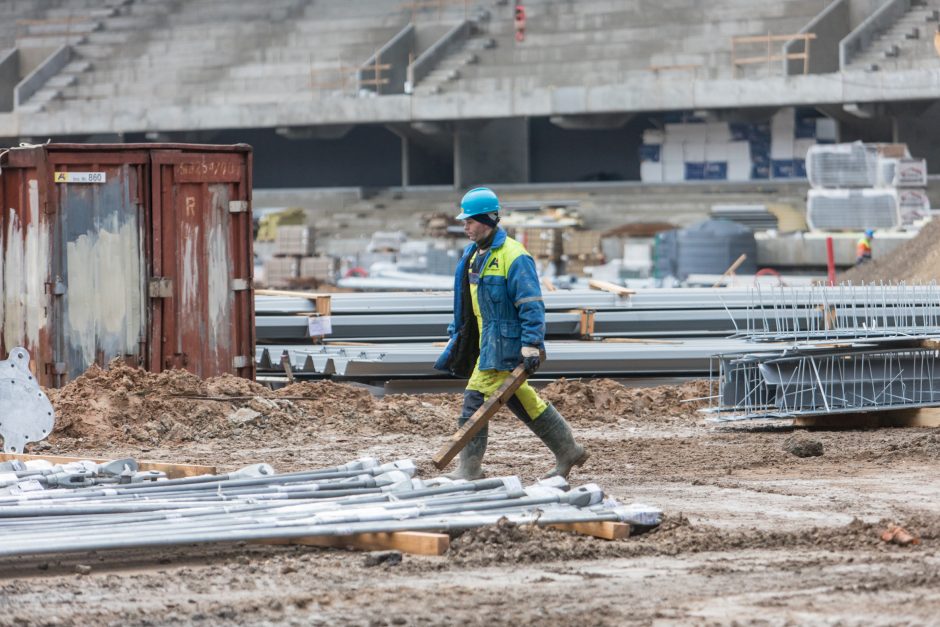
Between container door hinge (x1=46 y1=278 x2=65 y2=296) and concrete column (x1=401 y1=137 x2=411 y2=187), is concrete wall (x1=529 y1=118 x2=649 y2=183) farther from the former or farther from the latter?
container door hinge (x1=46 y1=278 x2=65 y2=296)

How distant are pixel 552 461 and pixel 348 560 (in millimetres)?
3443

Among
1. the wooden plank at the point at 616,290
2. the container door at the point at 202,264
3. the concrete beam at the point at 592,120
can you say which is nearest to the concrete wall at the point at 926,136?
the concrete beam at the point at 592,120

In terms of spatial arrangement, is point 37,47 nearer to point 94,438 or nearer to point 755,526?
point 94,438

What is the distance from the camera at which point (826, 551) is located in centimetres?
634

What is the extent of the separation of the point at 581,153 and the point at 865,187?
1343 centimetres

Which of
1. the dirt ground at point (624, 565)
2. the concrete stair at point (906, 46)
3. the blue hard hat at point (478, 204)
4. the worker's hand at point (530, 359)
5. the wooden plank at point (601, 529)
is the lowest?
the dirt ground at point (624, 565)

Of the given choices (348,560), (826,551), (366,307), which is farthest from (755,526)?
(366,307)

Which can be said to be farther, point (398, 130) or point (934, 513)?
point (398, 130)

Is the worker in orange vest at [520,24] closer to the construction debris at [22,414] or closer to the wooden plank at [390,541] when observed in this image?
the construction debris at [22,414]

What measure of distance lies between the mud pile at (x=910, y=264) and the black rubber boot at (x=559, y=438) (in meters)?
12.2

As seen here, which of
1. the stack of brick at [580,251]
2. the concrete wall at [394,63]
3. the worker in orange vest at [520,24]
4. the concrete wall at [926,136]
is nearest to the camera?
the stack of brick at [580,251]

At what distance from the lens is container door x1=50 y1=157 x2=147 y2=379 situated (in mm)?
11367

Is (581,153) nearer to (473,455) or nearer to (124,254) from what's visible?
(124,254)

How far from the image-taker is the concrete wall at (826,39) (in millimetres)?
33906
